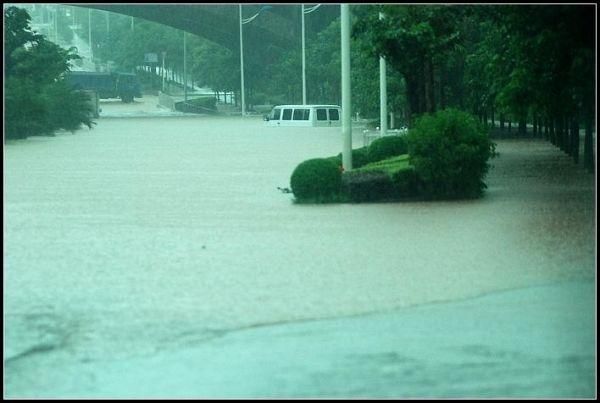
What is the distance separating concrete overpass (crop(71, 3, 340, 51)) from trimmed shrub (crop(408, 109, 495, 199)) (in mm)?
73711

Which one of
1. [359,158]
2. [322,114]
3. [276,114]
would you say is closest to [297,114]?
[322,114]

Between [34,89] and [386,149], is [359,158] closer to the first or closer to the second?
[386,149]

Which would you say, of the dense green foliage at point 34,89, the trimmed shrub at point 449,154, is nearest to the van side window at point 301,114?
the dense green foliage at point 34,89

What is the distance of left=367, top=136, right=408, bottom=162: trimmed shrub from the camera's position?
32000mm

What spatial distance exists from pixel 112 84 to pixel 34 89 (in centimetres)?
6677

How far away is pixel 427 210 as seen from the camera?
22.1 m

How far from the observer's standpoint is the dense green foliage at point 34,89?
57.0 meters

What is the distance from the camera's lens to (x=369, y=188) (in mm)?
24031

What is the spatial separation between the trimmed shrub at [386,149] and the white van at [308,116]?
45510mm

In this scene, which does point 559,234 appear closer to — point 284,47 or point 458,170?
point 458,170

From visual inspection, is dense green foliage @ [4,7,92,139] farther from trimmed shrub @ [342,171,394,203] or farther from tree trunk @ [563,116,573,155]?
trimmed shrub @ [342,171,394,203]

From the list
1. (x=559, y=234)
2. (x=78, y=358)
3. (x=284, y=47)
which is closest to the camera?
(x=78, y=358)

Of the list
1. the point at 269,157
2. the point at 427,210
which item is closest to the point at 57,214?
the point at 427,210

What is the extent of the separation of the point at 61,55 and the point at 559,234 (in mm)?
57125
